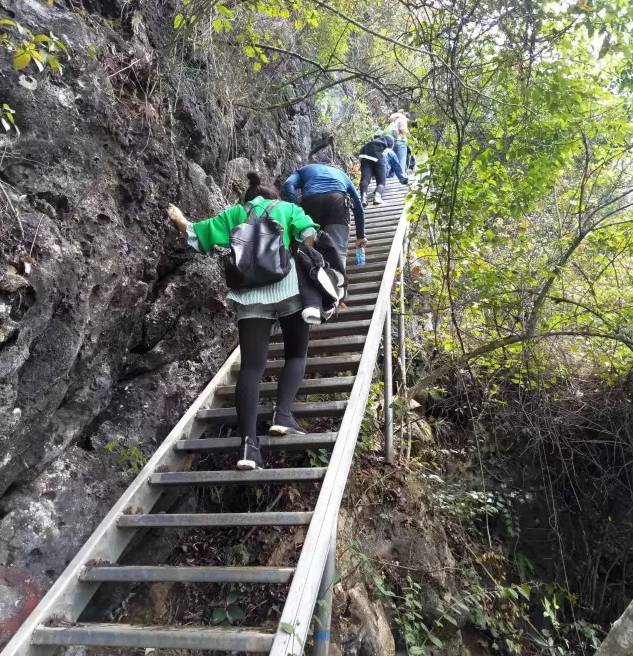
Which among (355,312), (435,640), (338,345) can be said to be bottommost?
(435,640)

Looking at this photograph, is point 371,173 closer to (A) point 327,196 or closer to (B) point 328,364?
(A) point 327,196

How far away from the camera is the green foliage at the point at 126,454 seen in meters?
2.97

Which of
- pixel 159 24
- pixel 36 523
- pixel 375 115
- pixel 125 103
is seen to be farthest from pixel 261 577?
pixel 375 115

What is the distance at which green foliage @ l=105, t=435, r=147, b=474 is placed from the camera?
9.74 feet

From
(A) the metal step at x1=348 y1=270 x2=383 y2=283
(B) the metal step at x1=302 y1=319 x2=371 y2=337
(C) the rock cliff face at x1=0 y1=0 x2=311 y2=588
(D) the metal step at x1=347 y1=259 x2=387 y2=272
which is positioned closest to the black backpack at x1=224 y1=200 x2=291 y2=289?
(C) the rock cliff face at x1=0 y1=0 x2=311 y2=588

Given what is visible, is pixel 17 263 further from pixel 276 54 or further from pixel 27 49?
pixel 276 54

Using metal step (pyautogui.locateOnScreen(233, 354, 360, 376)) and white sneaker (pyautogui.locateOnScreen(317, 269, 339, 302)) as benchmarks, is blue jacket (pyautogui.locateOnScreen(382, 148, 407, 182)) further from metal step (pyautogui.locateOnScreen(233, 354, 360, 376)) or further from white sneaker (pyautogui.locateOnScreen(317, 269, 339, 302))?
white sneaker (pyautogui.locateOnScreen(317, 269, 339, 302))

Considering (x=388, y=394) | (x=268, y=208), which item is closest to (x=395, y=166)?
(x=388, y=394)

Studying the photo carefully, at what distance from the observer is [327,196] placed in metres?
4.50

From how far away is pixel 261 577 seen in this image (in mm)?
2199

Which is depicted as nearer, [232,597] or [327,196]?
[232,597]

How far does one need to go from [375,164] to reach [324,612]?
5.89m

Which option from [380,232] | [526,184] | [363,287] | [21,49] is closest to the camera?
[21,49]

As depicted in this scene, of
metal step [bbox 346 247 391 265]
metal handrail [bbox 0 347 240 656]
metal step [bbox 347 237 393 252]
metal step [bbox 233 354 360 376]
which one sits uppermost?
metal step [bbox 347 237 393 252]
